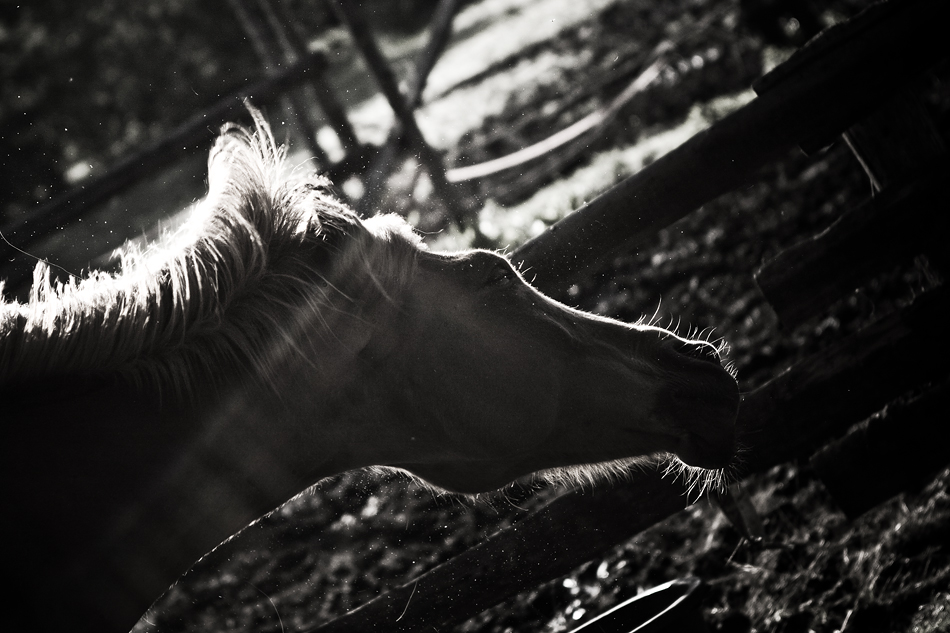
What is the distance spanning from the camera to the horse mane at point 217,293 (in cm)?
154

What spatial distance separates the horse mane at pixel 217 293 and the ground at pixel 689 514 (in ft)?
2.51

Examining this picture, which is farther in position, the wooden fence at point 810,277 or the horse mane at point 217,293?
the wooden fence at point 810,277

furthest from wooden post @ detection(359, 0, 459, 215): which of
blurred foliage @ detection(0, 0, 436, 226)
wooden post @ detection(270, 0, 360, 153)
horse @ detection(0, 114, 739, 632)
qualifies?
blurred foliage @ detection(0, 0, 436, 226)

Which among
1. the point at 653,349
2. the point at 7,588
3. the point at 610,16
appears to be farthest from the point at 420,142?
the point at 610,16

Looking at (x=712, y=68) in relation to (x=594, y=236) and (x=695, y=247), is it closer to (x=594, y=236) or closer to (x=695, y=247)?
(x=695, y=247)

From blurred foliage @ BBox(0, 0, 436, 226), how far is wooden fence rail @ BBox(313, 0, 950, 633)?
1614 centimetres

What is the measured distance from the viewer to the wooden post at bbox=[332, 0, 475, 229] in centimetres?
591

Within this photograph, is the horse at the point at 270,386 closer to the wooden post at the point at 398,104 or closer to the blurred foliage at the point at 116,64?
the wooden post at the point at 398,104

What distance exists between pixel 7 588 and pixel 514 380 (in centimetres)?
106

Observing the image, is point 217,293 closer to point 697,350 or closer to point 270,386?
point 270,386

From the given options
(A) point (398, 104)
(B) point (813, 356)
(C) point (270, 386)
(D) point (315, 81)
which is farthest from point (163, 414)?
(A) point (398, 104)

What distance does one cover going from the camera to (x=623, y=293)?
5195 mm

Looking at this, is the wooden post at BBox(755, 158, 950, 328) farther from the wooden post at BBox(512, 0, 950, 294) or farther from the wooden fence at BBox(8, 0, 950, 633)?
the wooden post at BBox(512, 0, 950, 294)

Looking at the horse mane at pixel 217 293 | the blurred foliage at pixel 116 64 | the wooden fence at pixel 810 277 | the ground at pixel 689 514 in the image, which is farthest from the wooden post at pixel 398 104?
the blurred foliage at pixel 116 64
